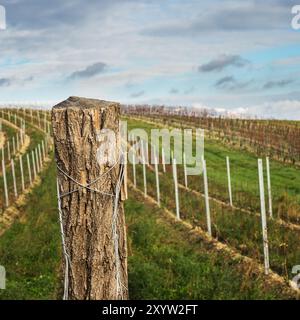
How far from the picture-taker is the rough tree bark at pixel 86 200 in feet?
12.7

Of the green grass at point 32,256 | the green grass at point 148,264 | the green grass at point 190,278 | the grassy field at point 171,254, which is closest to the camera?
the green grass at point 190,278

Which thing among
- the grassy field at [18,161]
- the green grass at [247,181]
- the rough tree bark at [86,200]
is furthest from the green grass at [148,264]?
the grassy field at [18,161]

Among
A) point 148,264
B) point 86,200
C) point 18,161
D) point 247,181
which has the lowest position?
point 18,161

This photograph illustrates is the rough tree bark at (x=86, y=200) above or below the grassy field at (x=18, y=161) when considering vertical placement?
above

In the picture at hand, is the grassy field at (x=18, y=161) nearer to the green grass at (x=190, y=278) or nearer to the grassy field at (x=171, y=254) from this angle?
the grassy field at (x=171, y=254)

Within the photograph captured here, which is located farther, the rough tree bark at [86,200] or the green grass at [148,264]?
the green grass at [148,264]

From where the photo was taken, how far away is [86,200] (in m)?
3.93

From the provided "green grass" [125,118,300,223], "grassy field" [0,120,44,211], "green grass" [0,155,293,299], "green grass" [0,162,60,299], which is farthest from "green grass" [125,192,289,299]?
"grassy field" [0,120,44,211]

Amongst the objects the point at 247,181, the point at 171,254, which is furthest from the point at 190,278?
the point at 247,181

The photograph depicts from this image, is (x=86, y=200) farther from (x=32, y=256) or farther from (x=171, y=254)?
(x=32, y=256)

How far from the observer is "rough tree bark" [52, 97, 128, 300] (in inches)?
153

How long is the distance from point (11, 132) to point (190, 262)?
4076cm
